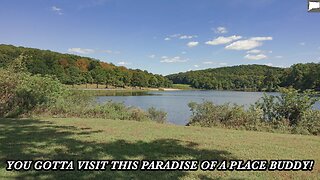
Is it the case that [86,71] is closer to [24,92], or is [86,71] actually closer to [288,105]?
[24,92]

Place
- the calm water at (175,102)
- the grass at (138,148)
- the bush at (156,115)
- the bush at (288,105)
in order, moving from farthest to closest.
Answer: the calm water at (175,102), the bush at (156,115), the bush at (288,105), the grass at (138,148)

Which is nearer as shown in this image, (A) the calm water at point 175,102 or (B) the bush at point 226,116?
(B) the bush at point 226,116

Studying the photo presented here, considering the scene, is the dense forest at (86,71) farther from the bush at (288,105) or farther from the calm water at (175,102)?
the bush at (288,105)

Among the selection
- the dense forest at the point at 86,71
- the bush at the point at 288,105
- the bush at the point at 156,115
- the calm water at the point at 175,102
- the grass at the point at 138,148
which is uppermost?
the dense forest at the point at 86,71

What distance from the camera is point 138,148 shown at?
626 cm

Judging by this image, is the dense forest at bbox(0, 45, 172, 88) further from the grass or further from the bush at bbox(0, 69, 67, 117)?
the grass

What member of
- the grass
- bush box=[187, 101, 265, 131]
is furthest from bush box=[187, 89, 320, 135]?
the grass

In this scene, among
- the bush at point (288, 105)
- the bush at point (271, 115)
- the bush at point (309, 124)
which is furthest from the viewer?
the bush at point (288, 105)

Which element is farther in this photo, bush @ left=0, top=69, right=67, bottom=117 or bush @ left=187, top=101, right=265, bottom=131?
bush @ left=0, top=69, right=67, bottom=117

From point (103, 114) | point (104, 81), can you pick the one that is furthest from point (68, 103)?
point (104, 81)

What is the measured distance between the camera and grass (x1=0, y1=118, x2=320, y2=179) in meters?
4.72

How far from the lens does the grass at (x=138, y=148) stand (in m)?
4.72

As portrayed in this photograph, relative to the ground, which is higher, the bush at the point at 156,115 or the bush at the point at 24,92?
the bush at the point at 24,92

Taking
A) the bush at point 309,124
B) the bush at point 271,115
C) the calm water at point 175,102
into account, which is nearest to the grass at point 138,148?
the bush at point 309,124
